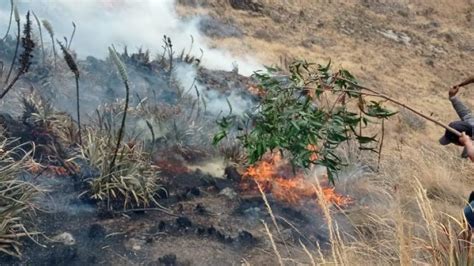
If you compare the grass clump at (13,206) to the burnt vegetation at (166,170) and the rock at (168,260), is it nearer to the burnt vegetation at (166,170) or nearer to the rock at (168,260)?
the burnt vegetation at (166,170)

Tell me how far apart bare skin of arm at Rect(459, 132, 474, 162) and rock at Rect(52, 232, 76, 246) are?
3.24m

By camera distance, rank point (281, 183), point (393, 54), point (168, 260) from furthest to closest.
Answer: point (393, 54) < point (281, 183) < point (168, 260)

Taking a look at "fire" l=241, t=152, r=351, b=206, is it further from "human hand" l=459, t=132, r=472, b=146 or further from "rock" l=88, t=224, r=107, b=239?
"human hand" l=459, t=132, r=472, b=146

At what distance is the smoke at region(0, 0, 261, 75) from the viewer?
420 inches

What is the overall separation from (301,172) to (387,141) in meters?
3.08

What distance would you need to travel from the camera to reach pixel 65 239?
4.70m

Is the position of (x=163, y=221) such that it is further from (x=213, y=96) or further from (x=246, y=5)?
(x=246, y=5)

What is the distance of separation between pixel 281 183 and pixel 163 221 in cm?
156

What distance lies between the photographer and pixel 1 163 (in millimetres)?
4945

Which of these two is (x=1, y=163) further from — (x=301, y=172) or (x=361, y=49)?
(x=361, y=49)

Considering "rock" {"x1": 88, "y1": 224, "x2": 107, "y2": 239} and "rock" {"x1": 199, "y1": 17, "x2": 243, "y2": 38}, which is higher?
"rock" {"x1": 199, "y1": 17, "x2": 243, "y2": 38}

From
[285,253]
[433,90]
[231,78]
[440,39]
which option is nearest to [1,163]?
[285,253]

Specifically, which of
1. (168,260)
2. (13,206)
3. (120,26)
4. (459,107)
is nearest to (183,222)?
(168,260)

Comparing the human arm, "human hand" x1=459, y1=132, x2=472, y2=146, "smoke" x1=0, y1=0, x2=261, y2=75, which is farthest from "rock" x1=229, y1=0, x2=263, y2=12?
"human hand" x1=459, y1=132, x2=472, y2=146
